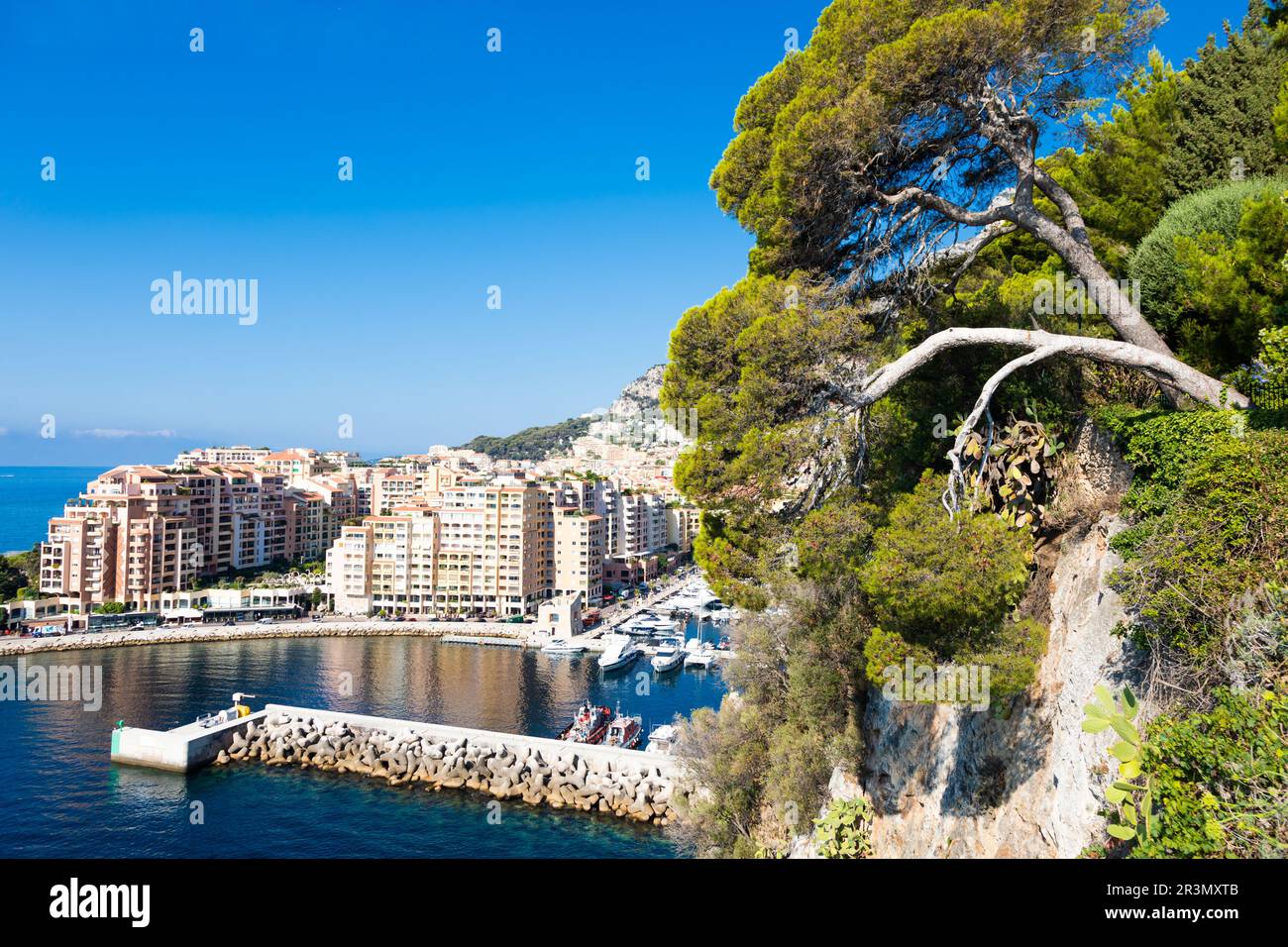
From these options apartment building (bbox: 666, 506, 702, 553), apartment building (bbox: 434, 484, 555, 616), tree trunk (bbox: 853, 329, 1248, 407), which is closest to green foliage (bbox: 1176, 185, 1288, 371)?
tree trunk (bbox: 853, 329, 1248, 407)

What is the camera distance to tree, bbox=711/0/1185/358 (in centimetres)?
658

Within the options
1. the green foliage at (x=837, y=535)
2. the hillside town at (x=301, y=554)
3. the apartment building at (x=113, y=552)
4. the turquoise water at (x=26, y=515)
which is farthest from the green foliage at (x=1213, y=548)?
the turquoise water at (x=26, y=515)

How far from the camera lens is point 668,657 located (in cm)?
3681

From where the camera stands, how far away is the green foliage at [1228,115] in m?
8.91

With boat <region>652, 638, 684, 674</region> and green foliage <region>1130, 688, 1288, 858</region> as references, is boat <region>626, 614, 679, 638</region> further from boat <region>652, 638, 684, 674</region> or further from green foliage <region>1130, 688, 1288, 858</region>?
green foliage <region>1130, 688, 1288, 858</region>

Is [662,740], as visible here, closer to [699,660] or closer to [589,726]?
[589,726]

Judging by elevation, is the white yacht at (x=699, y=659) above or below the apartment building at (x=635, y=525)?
below

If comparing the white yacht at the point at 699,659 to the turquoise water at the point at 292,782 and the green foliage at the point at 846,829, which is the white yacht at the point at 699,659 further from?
the green foliage at the point at 846,829

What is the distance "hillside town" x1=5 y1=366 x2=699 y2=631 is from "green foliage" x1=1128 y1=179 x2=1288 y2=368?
40.4 m

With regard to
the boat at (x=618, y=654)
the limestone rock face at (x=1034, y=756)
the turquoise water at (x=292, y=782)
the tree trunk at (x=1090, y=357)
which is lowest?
the turquoise water at (x=292, y=782)

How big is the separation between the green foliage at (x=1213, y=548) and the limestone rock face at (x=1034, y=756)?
75 centimetres

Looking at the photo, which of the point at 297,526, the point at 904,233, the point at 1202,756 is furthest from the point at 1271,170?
the point at 297,526
